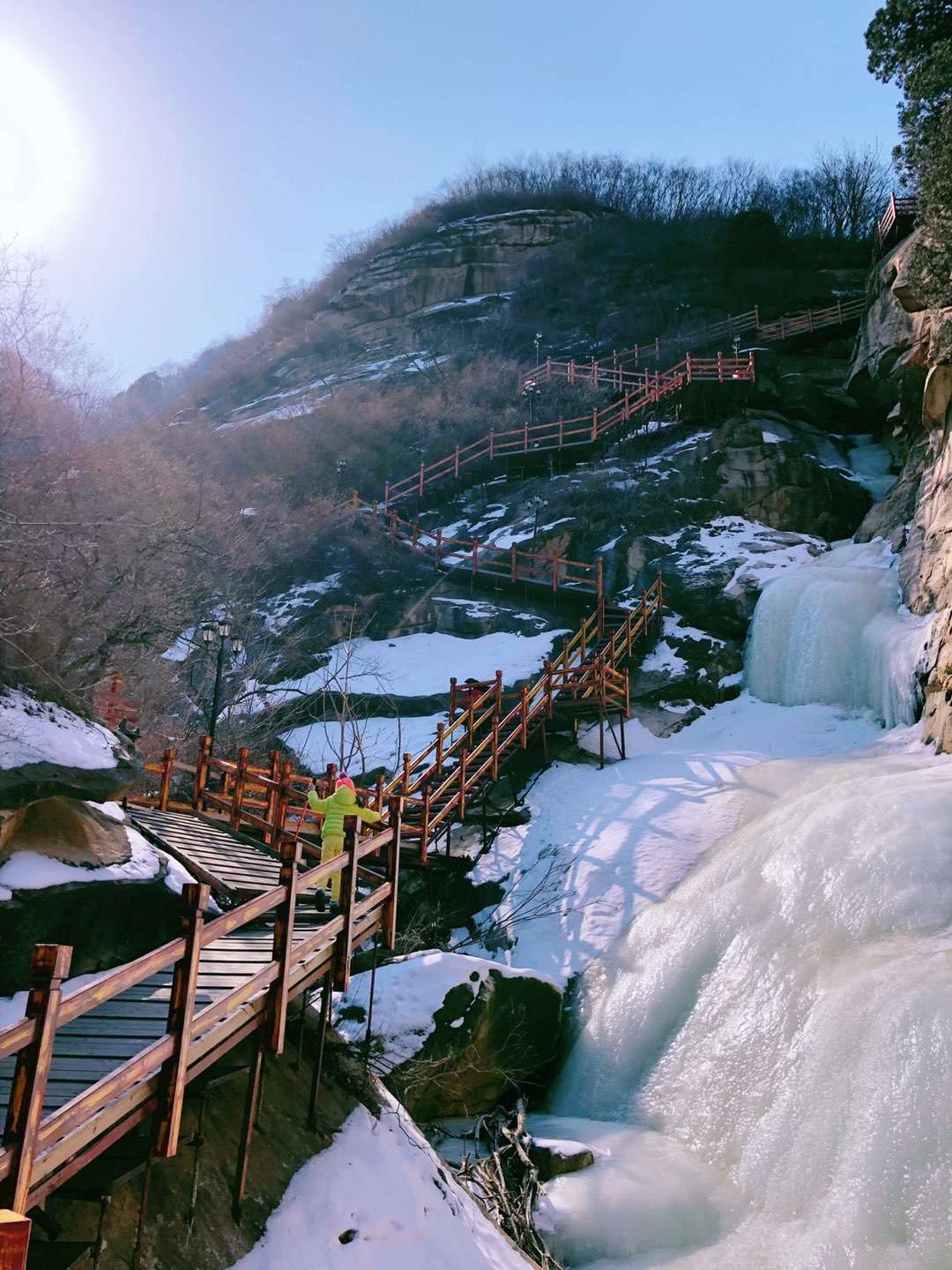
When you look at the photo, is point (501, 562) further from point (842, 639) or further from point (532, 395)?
point (532, 395)

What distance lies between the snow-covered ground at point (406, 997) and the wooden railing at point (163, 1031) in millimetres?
3379

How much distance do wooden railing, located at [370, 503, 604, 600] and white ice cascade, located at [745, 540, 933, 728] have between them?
14.0 feet

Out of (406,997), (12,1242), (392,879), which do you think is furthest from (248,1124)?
(406,997)

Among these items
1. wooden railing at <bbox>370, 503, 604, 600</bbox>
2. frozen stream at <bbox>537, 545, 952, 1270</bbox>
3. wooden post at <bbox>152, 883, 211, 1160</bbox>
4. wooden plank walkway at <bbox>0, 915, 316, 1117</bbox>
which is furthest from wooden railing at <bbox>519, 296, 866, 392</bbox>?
wooden post at <bbox>152, 883, 211, 1160</bbox>

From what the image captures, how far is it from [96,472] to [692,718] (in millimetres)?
15879

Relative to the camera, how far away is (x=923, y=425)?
73.5ft

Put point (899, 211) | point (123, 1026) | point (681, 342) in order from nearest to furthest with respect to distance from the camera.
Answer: point (123, 1026), point (899, 211), point (681, 342)

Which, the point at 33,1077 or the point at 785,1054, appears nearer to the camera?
the point at 33,1077

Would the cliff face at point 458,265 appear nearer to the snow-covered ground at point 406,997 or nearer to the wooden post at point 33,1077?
the snow-covered ground at point 406,997

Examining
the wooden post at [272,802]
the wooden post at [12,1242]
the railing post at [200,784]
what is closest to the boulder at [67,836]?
the wooden post at [272,802]

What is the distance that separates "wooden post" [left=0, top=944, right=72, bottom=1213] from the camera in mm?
3625

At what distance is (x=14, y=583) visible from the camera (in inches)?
451

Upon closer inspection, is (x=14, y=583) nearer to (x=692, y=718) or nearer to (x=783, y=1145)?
(x=783, y=1145)

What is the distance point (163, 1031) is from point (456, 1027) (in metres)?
6.09
